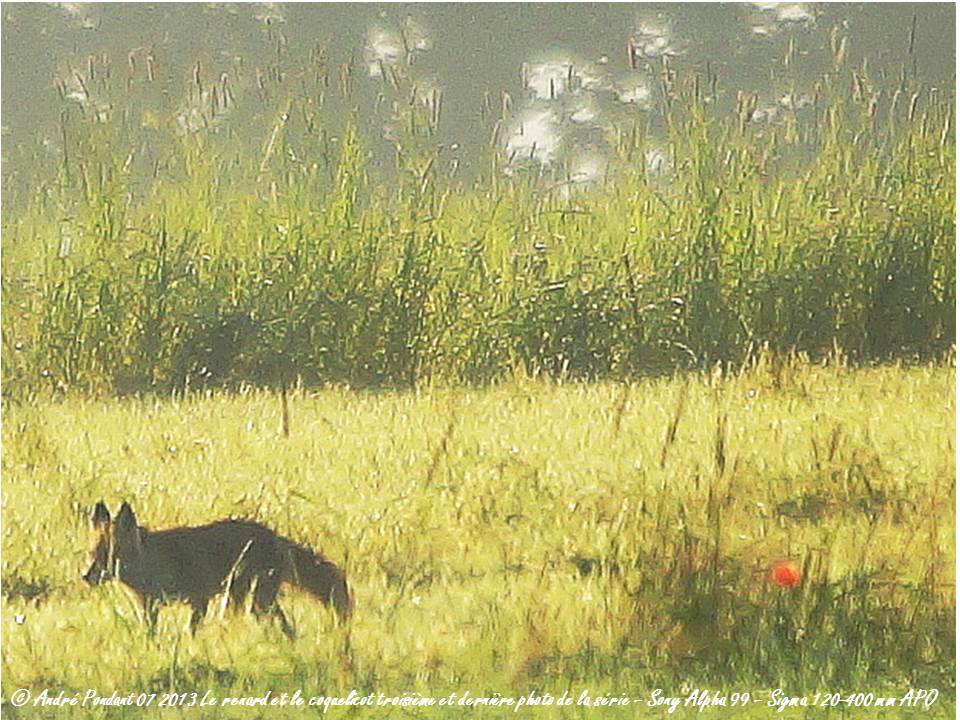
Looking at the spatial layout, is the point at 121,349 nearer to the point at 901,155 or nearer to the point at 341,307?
the point at 341,307

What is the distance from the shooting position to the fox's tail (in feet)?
6.20

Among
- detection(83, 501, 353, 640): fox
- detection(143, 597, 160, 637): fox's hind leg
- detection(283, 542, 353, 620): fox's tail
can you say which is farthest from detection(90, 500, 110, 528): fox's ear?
detection(283, 542, 353, 620): fox's tail

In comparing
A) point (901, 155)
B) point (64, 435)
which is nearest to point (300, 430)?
point (64, 435)

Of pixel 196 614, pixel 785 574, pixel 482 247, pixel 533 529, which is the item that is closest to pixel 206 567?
pixel 196 614

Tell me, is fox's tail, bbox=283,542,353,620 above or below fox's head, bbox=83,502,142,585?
below

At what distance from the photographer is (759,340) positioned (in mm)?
1951

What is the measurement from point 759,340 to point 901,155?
1.04 feet

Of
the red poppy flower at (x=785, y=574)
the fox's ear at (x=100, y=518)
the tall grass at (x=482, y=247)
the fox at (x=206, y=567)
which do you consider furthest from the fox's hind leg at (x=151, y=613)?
the red poppy flower at (x=785, y=574)

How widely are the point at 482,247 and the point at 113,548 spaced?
64 centimetres

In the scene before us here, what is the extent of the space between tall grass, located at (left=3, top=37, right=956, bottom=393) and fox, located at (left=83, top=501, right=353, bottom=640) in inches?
7.9

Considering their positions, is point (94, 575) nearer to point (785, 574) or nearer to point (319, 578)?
point (319, 578)

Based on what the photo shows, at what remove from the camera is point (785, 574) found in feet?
6.24

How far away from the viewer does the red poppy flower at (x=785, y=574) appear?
6.24ft

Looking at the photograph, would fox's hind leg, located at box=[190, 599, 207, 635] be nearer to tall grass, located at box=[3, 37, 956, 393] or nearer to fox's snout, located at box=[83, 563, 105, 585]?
fox's snout, located at box=[83, 563, 105, 585]
